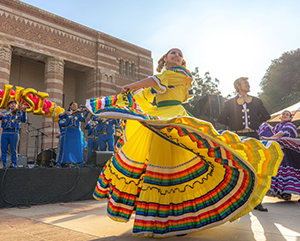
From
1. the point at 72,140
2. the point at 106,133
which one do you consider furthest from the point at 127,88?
the point at 106,133

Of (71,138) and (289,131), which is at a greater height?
(71,138)

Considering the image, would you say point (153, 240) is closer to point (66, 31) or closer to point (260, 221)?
point (260, 221)

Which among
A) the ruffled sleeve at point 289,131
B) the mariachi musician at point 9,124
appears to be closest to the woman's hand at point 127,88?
the ruffled sleeve at point 289,131

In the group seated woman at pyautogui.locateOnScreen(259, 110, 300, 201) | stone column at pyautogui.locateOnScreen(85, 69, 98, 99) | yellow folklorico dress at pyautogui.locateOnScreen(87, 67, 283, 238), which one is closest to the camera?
yellow folklorico dress at pyautogui.locateOnScreen(87, 67, 283, 238)

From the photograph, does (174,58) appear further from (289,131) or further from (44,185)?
(44,185)

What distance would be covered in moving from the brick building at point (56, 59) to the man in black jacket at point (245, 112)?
1074 cm

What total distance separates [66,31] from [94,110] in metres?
15.2

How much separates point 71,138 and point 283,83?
948 inches

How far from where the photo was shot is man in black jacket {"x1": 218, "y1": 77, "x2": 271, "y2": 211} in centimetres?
360

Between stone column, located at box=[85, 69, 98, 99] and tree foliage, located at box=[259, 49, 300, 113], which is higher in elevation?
tree foliage, located at box=[259, 49, 300, 113]

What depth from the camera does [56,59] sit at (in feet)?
48.1

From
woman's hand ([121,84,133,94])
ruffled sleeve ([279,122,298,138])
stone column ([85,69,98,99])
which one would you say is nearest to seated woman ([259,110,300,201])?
ruffled sleeve ([279,122,298,138])

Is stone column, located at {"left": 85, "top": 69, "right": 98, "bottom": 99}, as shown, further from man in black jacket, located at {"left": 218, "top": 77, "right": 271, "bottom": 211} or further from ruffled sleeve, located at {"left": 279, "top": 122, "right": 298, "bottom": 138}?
man in black jacket, located at {"left": 218, "top": 77, "right": 271, "bottom": 211}

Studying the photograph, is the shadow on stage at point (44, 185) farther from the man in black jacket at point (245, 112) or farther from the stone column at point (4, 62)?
the stone column at point (4, 62)
